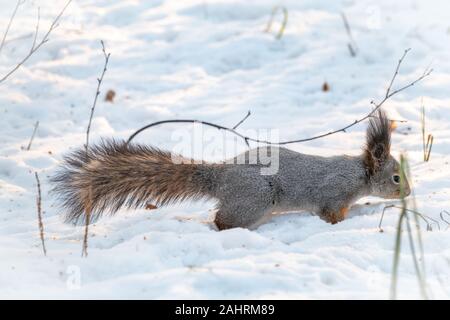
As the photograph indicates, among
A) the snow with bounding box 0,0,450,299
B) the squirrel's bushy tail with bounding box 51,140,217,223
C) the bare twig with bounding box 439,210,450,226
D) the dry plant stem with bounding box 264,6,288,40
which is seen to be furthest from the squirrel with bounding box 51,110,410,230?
the dry plant stem with bounding box 264,6,288,40

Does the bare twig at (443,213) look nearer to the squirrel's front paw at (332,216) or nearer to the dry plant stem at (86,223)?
the squirrel's front paw at (332,216)

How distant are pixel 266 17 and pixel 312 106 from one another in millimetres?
1994

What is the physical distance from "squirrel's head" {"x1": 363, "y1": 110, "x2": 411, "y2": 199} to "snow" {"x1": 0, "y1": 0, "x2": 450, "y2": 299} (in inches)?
4.3

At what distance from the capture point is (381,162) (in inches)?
179

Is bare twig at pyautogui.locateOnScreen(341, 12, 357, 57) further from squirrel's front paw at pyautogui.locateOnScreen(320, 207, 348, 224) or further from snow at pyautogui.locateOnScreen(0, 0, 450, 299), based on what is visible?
squirrel's front paw at pyautogui.locateOnScreen(320, 207, 348, 224)

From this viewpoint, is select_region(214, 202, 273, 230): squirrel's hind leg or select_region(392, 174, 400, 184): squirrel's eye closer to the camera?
select_region(214, 202, 273, 230): squirrel's hind leg

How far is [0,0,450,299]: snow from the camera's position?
3.31 m

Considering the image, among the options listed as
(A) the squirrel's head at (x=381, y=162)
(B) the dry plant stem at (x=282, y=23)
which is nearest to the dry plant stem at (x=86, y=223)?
(A) the squirrel's head at (x=381, y=162)

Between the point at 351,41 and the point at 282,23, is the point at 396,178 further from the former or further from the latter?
the point at 282,23

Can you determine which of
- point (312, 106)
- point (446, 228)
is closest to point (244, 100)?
point (312, 106)

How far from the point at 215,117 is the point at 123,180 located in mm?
2381

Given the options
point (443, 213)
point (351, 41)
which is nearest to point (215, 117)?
point (351, 41)

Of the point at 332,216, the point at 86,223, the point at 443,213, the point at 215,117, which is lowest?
the point at 215,117
